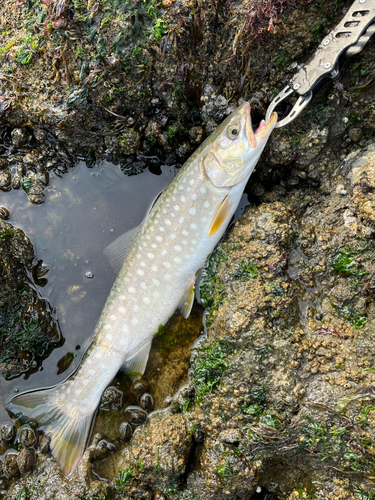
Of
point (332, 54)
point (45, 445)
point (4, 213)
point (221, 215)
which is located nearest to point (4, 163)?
point (4, 213)

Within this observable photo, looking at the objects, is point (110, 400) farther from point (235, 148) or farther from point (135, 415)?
point (235, 148)

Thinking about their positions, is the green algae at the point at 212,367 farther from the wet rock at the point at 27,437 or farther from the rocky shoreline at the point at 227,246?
the wet rock at the point at 27,437

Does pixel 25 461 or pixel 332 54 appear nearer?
pixel 332 54

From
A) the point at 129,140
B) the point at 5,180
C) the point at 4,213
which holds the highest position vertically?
the point at 5,180

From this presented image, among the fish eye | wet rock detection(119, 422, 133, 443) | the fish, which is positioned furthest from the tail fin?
the fish eye

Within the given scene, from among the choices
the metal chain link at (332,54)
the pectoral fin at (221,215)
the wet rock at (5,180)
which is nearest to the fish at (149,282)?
the pectoral fin at (221,215)

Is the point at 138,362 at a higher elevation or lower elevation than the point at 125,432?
higher
